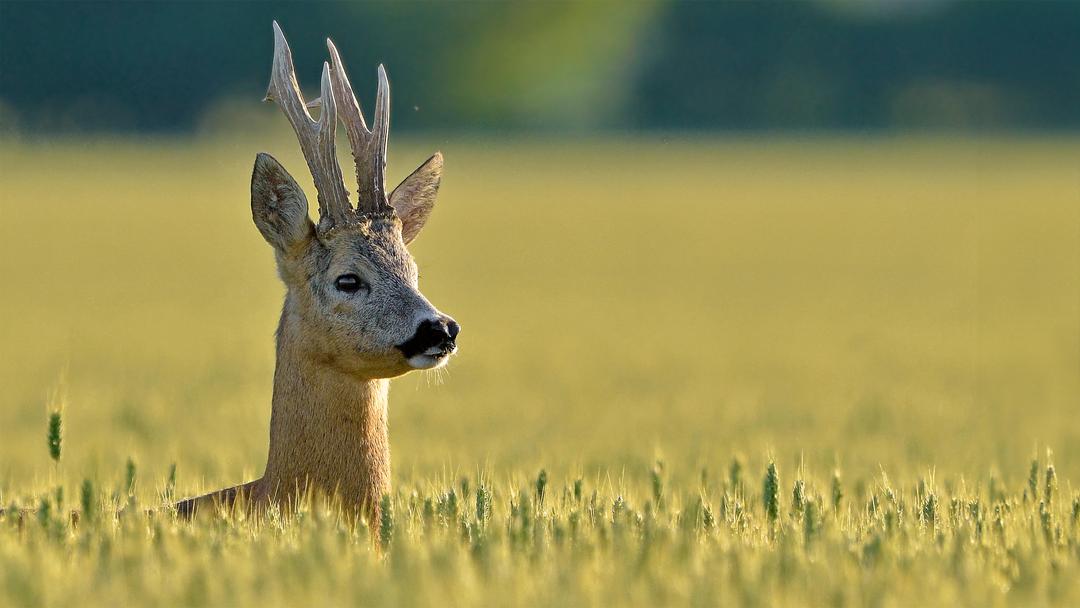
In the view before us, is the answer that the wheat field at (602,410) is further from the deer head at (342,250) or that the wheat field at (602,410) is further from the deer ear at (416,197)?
the deer ear at (416,197)

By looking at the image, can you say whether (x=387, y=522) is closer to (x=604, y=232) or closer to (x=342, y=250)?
(x=342, y=250)

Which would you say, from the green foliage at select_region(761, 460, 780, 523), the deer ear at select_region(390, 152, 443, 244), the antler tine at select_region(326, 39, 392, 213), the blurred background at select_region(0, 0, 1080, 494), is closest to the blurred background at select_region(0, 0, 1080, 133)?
the blurred background at select_region(0, 0, 1080, 494)

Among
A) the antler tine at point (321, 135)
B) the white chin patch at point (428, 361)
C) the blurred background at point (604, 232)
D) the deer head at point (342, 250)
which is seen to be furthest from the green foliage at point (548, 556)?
the antler tine at point (321, 135)

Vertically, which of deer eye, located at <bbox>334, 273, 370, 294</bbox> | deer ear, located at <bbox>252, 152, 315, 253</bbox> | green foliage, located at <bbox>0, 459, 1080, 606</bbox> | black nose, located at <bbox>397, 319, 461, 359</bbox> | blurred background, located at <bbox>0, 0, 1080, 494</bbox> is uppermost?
blurred background, located at <bbox>0, 0, 1080, 494</bbox>

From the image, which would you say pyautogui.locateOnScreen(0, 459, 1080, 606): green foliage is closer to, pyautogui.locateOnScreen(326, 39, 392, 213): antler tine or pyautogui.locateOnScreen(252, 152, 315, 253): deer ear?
pyautogui.locateOnScreen(252, 152, 315, 253): deer ear

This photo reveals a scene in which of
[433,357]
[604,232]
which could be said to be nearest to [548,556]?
[433,357]

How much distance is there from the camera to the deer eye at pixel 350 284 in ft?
24.7

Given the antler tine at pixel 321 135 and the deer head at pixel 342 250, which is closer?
the deer head at pixel 342 250

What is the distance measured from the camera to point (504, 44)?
10300cm

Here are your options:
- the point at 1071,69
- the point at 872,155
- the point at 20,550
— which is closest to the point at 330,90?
the point at 20,550

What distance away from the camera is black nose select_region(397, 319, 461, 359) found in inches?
282

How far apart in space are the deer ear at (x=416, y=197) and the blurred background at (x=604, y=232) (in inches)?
33.9

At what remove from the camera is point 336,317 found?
7.48 metres

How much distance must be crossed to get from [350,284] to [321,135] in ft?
2.40
